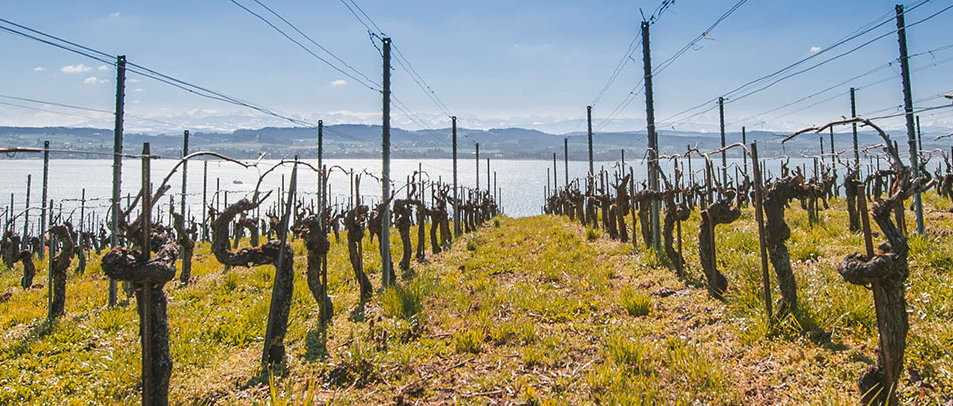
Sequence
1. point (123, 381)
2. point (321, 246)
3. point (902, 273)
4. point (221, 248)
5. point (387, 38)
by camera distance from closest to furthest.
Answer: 1. point (902, 273)
2. point (123, 381)
3. point (221, 248)
4. point (321, 246)
5. point (387, 38)

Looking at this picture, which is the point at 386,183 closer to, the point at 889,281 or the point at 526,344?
the point at 526,344

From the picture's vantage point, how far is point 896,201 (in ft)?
11.3

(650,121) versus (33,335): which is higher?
(650,121)

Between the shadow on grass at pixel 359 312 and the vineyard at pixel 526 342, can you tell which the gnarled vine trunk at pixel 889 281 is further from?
the shadow on grass at pixel 359 312

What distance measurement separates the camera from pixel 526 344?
6.09 metres

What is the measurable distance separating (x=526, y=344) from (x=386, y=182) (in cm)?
554

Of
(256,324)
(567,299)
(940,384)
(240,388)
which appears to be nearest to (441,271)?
(567,299)

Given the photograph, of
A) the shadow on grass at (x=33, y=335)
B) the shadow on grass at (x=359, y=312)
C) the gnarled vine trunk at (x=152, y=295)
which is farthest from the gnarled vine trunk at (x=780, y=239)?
the shadow on grass at (x=33, y=335)

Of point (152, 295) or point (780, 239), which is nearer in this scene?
point (152, 295)

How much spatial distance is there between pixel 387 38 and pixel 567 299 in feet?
24.9

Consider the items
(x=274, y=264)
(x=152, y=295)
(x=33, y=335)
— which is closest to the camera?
(x=152, y=295)

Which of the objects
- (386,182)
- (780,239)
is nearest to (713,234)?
(780,239)

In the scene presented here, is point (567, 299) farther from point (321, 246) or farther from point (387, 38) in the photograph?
point (387, 38)

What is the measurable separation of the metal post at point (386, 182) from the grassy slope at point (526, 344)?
2.90ft
